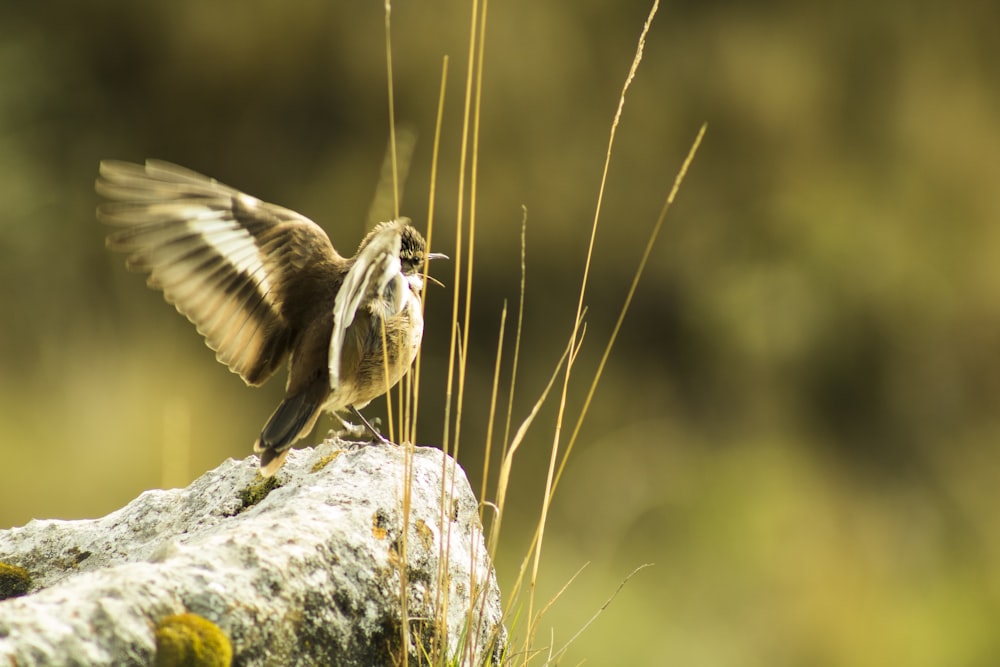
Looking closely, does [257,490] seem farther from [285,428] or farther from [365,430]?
[365,430]

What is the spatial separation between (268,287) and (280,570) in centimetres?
141

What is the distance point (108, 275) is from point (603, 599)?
504cm

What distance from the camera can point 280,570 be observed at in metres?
2.88

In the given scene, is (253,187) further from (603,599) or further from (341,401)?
(341,401)

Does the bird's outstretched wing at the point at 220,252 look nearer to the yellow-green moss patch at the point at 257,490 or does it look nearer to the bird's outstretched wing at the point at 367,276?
the bird's outstretched wing at the point at 367,276

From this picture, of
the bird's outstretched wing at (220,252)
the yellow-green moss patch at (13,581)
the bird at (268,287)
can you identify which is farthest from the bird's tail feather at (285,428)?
the yellow-green moss patch at (13,581)

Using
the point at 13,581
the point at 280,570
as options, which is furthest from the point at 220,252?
the point at 280,570

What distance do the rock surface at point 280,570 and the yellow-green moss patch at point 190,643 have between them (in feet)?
0.08

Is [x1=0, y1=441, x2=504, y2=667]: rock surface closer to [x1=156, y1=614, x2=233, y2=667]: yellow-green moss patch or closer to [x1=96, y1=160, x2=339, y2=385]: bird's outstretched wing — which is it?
[x1=156, y1=614, x2=233, y2=667]: yellow-green moss patch

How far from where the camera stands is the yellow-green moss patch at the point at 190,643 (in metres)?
2.57

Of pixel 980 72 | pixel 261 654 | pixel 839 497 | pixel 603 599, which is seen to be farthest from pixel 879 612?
pixel 261 654

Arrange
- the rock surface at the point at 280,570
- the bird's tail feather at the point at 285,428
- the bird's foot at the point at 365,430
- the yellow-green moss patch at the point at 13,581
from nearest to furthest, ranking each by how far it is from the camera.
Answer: the rock surface at the point at 280,570 < the yellow-green moss patch at the point at 13,581 < the bird's tail feather at the point at 285,428 < the bird's foot at the point at 365,430

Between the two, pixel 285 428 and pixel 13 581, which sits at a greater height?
pixel 285 428

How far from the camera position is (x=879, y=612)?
9.70 meters
